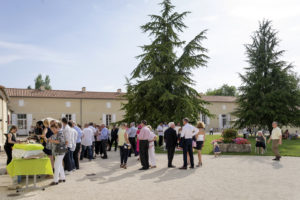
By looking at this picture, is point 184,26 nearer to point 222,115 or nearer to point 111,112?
point 111,112

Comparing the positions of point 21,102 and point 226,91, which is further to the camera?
point 226,91

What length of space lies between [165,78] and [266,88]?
12.9 m

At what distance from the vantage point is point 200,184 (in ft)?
23.2


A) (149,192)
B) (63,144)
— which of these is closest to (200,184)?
(149,192)

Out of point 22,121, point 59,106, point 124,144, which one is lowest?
point 124,144

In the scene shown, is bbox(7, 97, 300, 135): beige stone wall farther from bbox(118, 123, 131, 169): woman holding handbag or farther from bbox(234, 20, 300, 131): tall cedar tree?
bbox(118, 123, 131, 169): woman holding handbag

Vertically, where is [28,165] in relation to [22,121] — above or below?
below

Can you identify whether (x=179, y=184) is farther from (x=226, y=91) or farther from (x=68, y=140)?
(x=226, y=91)

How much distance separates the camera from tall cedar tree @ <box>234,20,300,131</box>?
2549 cm

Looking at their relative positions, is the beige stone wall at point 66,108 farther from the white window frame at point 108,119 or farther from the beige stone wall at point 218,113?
the beige stone wall at point 218,113

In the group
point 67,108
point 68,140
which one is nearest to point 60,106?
point 67,108

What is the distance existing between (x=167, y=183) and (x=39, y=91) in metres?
37.8

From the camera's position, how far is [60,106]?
130 ft

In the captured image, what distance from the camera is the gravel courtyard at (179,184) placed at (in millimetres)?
6012
